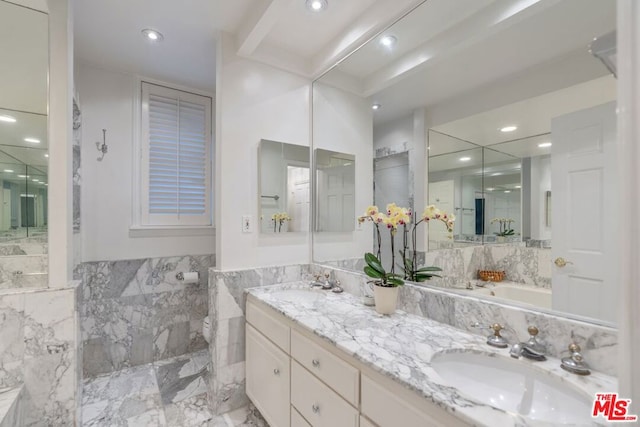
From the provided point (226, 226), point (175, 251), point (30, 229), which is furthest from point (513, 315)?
point (175, 251)

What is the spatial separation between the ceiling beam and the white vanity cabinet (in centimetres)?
165

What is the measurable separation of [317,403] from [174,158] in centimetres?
234

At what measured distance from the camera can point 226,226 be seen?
1.94 meters

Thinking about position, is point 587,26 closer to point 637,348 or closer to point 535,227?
point 535,227

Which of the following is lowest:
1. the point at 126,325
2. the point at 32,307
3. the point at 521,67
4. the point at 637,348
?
the point at 126,325

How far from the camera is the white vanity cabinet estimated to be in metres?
0.91

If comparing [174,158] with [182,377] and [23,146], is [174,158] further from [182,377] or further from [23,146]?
[182,377]

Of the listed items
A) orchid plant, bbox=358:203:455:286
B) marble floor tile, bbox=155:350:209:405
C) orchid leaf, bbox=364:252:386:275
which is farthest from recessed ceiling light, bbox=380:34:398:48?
marble floor tile, bbox=155:350:209:405

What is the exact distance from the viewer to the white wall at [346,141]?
6.56 feet

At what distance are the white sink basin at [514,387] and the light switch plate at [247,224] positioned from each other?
4.59 ft

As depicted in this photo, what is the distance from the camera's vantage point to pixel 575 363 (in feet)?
3.01

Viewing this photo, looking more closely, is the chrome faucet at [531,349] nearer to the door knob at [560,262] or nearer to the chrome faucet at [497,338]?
the chrome faucet at [497,338]

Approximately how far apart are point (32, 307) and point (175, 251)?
121cm

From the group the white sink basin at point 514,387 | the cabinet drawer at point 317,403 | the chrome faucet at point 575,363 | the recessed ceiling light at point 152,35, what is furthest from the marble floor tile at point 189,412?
the recessed ceiling light at point 152,35
